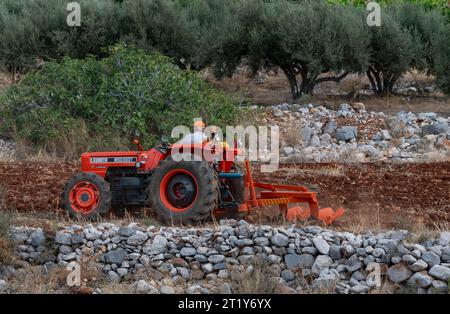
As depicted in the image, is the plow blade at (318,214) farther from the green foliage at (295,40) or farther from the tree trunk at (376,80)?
the tree trunk at (376,80)

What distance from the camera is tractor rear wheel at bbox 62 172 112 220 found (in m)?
9.31

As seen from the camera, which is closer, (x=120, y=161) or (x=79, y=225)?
(x=79, y=225)

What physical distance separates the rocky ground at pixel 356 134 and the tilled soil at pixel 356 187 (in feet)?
4.31

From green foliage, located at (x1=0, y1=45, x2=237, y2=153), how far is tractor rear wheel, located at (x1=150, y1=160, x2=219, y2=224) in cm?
459

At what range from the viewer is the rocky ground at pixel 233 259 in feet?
25.0

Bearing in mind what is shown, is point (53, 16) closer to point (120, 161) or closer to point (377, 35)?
point (377, 35)

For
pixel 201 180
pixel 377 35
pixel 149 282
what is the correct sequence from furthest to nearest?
1. pixel 377 35
2. pixel 201 180
3. pixel 149 282

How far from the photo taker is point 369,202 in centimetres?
1024

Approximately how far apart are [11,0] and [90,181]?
1659 centimetres

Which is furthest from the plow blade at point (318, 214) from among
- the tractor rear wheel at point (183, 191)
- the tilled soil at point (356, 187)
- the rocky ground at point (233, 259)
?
the tractor rear wheel at point (183, 191)

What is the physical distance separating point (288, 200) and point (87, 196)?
223 centimetres

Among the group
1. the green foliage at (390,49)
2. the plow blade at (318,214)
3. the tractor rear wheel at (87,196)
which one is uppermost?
the green foliage at (390,49)

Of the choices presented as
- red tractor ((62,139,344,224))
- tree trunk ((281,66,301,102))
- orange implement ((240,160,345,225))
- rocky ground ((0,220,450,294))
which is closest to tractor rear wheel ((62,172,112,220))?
red tractor ((62,139,344,224))

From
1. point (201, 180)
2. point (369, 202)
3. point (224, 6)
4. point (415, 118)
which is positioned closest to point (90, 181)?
point (201, 180)
